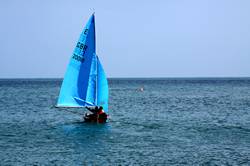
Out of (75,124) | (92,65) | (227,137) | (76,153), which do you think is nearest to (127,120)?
(75,124)

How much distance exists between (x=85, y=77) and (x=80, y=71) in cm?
80

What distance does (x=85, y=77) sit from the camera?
52.8m

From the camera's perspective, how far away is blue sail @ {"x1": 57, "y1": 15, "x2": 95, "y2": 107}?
51531mm

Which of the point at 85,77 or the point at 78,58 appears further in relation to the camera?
the point at 85,77

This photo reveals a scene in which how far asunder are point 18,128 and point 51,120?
909 cm

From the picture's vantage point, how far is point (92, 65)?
51.9 m

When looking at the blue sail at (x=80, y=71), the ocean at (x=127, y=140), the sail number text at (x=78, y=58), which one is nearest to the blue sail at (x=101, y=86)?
the blue sail at (x=80, y=71)

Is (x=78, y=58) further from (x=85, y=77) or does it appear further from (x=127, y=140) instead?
(x=127, y=140)

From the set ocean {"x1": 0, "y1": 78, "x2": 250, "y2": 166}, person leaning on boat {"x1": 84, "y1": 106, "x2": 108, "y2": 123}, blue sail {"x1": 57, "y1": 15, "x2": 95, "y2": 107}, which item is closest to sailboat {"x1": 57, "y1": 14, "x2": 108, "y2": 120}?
blue sail {"x1": 57, "y1": 15, "x2": 95, "y2": 107}

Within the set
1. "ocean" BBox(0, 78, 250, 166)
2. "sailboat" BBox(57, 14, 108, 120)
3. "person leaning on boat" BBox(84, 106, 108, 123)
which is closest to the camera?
"ocean" BBox(0, 78, 250, 166)

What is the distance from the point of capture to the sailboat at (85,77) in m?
51.7

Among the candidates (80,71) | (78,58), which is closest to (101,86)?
(80,71)

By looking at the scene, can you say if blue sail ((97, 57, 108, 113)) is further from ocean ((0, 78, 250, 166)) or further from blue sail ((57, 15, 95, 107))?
ocean ((0, 78, 250, 166))

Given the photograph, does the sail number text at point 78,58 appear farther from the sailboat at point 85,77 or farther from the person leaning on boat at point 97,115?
the person leaning on boat at point 97,115
